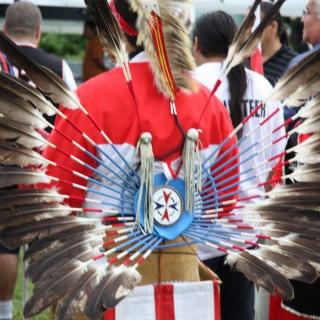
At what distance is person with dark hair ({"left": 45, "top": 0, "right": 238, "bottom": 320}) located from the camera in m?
3.06

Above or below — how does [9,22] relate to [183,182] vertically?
above

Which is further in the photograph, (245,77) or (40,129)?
(245,77)

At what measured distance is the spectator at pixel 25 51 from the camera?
16.2 ft

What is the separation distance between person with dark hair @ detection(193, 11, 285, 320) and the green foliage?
11791mm

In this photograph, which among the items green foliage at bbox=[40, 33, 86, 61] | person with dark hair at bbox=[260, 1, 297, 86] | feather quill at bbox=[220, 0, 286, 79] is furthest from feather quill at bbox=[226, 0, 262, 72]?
green foliage at bbox=[40, 33, 86, 61]

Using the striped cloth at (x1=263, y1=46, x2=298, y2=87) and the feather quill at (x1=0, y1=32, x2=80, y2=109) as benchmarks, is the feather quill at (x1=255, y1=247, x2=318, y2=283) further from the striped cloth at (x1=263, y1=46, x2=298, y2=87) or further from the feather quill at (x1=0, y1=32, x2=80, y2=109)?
the striped cloth at (x1=263, y1=46, x2=298, y2=87)

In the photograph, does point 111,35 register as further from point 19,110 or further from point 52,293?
point 52,293

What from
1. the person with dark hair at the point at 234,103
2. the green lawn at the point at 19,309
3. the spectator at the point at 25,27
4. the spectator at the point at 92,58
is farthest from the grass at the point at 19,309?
the spectator at the point at 92,58

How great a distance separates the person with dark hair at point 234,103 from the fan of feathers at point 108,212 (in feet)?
3.18

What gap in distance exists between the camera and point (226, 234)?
120 inches

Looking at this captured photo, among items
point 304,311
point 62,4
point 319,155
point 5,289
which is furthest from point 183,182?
point 62,4

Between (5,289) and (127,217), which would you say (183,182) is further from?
(5,289)

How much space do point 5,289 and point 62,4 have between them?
3.18m

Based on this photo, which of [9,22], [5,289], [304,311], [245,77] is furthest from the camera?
[9,22]
